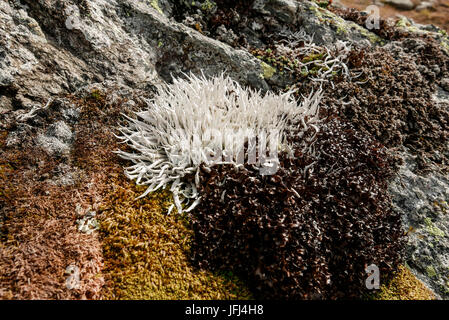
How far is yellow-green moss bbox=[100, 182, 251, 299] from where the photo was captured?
2.69 metres

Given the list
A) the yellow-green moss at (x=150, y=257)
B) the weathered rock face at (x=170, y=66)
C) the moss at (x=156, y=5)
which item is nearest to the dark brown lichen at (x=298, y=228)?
the yellow-green moss at (x=150, y=257)

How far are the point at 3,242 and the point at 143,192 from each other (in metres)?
1.35

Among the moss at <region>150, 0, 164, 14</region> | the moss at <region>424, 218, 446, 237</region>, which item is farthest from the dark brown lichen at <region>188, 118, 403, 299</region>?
the moss at <region>150, 0, 164, 14</region>

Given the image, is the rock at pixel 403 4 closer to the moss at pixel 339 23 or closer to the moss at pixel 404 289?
the moss at pixel 339 23

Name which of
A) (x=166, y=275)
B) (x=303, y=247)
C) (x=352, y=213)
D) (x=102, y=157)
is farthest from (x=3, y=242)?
(x=352, y=213)

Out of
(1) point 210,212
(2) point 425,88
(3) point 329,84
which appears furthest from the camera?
(2) point 425,88

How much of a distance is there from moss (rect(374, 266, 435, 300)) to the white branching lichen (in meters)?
1.98

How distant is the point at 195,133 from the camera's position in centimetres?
346

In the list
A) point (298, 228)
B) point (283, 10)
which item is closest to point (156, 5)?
point (283, 10)

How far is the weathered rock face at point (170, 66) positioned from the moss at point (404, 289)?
0.57 ft

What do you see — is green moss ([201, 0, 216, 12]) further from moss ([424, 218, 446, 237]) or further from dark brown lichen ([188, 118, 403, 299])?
moss ([424, 218, 446, 237])

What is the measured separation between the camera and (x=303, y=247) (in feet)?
9.62

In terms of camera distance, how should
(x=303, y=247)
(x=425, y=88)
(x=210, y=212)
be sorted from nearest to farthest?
1. (x=303, y=247)
2. (x=210, y=212)
3. (x=425, y=88)

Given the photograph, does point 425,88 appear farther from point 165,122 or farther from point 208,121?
point 165,122
